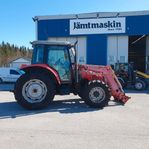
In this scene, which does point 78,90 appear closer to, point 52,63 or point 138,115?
point 52,63

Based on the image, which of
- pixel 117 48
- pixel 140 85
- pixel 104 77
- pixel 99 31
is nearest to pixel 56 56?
pixel 104 77

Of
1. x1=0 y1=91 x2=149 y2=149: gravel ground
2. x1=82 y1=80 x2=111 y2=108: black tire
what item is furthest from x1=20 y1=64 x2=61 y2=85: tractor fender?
x1=0 y1=91 x2=149 y2=149: gravel ground

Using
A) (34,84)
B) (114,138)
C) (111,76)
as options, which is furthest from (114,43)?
(114,138)

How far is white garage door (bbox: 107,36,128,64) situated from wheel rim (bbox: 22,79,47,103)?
15.9m

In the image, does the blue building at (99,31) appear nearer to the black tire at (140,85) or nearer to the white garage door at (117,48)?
the white garage door at (117,48)

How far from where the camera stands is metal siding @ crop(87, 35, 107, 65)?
2567 centimetres

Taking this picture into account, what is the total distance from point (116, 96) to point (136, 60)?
21.0m

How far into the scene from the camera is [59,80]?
10.9 meters

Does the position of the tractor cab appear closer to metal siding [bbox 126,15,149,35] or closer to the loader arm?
the loader arm

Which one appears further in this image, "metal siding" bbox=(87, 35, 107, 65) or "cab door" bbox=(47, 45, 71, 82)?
"metal siding" bbox=(87, 35, 107, 65)

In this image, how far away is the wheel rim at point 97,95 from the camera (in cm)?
1081

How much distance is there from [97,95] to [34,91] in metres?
2.21

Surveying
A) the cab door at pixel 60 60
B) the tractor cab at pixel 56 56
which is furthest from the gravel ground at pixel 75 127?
the tractor cab at pixel 56 56

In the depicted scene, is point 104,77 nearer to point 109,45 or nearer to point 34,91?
point 34,91
